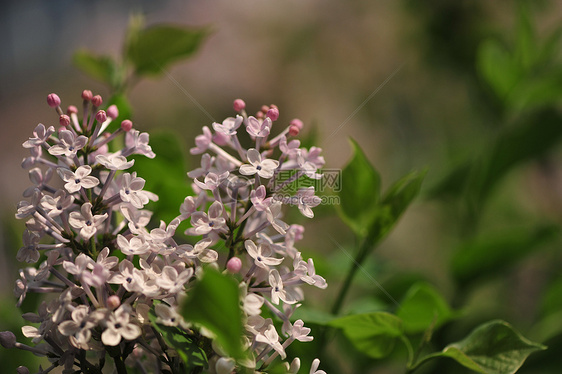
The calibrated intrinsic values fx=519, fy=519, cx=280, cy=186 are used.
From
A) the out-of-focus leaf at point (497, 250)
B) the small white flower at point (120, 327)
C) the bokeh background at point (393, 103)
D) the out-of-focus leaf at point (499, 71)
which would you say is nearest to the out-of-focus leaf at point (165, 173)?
the bokeh background at point (393, 103)

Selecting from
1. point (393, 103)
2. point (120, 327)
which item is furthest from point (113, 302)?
point (393, 103)

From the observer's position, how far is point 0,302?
53 centimetres

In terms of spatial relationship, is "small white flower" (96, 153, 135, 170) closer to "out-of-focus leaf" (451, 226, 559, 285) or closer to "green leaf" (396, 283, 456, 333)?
"green leaf" (396, 283, 456, 333)

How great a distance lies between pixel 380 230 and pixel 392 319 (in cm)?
8

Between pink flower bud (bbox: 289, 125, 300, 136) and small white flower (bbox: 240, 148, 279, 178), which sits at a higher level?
pink flower bud (bbox: 289, 125, 300, 136)

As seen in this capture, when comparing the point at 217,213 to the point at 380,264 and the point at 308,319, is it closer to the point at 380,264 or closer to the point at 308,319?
the point at 308,319

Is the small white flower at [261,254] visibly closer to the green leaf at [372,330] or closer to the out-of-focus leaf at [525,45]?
the green leaf at [372,330]

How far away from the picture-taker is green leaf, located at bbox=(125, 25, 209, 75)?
1.61 ft

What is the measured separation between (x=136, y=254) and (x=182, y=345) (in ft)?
0.17

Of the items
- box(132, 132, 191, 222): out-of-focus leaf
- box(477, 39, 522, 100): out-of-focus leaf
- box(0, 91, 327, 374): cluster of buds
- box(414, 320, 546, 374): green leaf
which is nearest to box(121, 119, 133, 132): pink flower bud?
box(0, 91, 327, 374): cluster of buds

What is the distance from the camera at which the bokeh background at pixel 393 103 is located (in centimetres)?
59

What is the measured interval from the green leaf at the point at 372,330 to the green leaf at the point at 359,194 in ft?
0.27

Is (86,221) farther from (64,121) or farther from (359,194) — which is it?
(359,194)

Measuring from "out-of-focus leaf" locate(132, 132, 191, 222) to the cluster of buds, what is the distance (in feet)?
0.26
